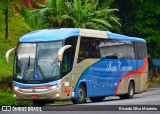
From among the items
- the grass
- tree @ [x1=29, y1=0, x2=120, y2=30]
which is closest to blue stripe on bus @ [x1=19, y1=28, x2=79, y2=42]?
the grass

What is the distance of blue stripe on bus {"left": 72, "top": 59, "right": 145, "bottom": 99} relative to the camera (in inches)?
910

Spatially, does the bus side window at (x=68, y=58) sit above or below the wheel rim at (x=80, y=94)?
above

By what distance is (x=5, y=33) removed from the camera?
37094 mm

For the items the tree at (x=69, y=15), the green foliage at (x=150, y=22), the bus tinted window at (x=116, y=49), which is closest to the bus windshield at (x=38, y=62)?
the bus tinted window at (x=116, y=49)

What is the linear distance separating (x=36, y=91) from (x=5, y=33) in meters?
17.0

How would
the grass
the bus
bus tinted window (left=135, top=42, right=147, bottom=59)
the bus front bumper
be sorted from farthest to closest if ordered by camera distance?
the grass → bus tinted window (left=135, top=42, right=147, bottom=59) → the bus → the bus front bumper

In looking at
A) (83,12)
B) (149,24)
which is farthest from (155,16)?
(83,12)

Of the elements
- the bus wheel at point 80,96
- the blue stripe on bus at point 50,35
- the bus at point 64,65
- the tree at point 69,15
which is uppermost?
the tree at point 69,15

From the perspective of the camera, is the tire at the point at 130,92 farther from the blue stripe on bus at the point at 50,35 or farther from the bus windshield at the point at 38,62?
the bus windshield at the point at 38,62

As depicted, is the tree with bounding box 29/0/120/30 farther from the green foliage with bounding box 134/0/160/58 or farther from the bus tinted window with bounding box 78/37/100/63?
the bus tinted window with bounding box 78/37/100/63

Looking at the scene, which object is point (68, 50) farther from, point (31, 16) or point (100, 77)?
point (31, 16)

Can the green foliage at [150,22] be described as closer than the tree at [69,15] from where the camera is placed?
No

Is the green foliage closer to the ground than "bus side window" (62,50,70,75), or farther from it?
farther from it

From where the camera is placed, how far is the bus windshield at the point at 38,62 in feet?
68.5
